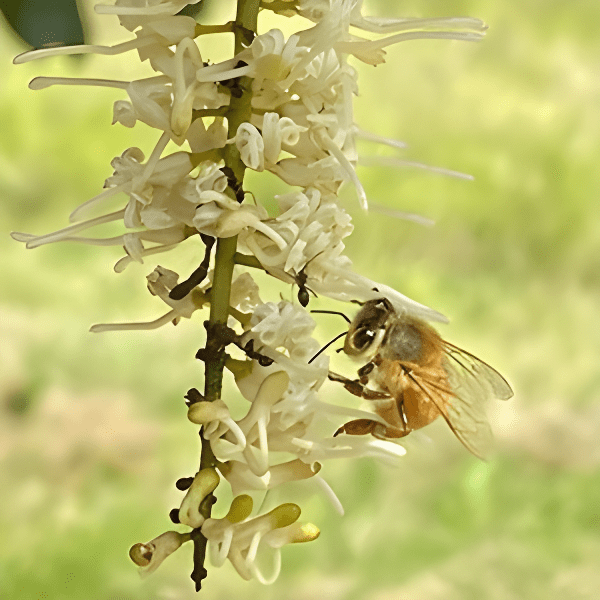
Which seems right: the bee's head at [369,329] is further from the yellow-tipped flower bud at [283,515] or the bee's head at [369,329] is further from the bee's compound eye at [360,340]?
the yellow-tipped flower bud at [283,515]

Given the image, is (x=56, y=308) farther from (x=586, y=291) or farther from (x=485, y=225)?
(x=586, y=291)

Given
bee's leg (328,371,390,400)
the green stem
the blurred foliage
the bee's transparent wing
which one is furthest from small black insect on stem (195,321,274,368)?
the blurred foliage

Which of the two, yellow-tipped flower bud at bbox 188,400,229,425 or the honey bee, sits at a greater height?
yellow-tipped flower bud at bbox 188,400,229,425

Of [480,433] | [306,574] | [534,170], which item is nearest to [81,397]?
[306,574]

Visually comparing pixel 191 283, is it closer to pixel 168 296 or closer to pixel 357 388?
pixel 168 296

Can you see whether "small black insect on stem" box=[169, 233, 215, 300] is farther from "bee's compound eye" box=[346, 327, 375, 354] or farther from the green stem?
"bee's compound eye" box=[346, 327, 375, 354]

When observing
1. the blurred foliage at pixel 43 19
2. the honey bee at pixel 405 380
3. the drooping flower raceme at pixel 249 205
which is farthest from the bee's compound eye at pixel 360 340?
the blurred foliage at pixel 43 19

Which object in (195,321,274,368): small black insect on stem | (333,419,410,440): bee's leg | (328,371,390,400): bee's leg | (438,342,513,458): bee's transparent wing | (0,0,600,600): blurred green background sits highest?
(195,321,274,368): small black insect on stem
